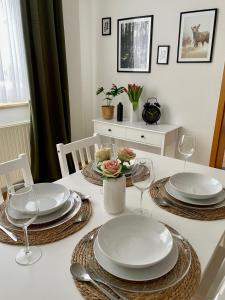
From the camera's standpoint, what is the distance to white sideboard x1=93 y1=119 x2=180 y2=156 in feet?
8.13

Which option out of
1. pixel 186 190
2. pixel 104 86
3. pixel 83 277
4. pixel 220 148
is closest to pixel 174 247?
pixel 83 277

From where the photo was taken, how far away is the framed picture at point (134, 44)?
105 inches

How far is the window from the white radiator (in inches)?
10.6

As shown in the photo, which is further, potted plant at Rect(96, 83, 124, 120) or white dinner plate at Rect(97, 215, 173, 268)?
potted plant at Rect(96, 83, 124, 120)

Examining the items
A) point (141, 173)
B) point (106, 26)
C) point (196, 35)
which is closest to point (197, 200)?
point (141, 173)

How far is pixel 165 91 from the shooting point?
8.91 ft

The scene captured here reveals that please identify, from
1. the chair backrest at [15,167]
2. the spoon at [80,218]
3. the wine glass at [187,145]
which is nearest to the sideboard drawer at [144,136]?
the wine glass at [187,145]

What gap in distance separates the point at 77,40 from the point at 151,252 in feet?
9.50

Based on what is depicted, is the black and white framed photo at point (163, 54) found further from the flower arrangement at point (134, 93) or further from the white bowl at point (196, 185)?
the white bowl at point (196, 185)

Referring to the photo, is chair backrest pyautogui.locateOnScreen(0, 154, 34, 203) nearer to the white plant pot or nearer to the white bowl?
the white plant pot

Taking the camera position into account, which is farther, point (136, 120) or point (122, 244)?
point (136, 120)

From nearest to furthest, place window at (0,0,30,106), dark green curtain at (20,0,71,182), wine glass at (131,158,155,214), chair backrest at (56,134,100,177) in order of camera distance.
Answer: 1. wine glass at (131,158,155,214)
2. chair backrest at (56,134,100,177)
3. window at (0,0,30,106)
4. dark green curtain at (20,0,71,182)

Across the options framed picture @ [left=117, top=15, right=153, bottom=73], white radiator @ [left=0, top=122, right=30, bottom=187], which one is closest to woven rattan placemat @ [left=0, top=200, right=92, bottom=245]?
white radiator @ [left=0, top=122, right=30, bottom=187]

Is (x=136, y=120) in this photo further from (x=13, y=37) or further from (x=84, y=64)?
(x=13, y=37)
